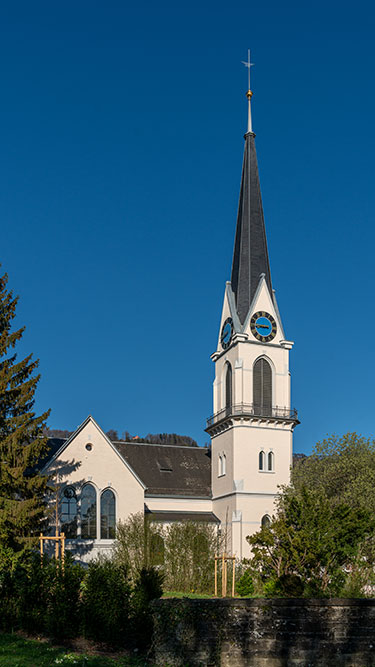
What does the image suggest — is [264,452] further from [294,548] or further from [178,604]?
[178,604]

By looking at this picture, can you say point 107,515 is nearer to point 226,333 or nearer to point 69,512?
point 69,512

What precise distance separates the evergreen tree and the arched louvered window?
21741 mm

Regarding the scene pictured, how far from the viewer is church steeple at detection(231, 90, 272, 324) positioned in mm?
57000

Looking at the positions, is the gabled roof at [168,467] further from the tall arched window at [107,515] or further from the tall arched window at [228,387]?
the tall arched window at [228,387]

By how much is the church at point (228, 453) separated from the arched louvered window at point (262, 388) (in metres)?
0.08

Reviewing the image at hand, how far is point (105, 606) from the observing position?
17031mm

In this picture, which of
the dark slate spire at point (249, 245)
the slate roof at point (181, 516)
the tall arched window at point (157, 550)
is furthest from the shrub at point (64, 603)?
the dark slate spire at point (249, 245)

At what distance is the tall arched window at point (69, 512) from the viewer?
4597cm

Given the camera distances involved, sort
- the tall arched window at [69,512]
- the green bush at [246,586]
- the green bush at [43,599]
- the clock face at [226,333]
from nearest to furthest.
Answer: the green bush at [43,599] → the green bush at [246,586] → the tall arched window at [69,512] → the clock face at [226,333]

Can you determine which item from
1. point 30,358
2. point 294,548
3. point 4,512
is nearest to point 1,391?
point 30,358

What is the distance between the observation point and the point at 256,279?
57.3 metres

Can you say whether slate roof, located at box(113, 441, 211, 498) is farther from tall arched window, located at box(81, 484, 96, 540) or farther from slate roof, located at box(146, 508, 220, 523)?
tall arched window, located at box(81, 484, 96, 540)

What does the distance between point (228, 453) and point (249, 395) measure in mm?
4802

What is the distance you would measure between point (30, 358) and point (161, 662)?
22008 mm
